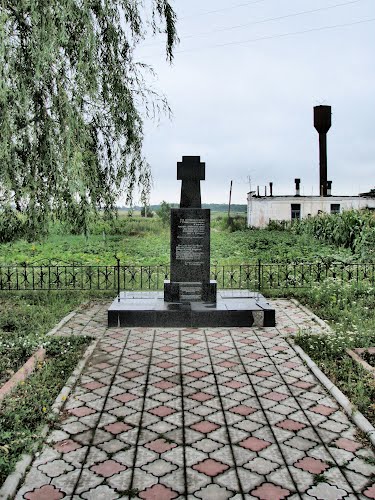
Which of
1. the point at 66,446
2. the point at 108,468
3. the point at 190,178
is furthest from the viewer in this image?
the point at 190,178

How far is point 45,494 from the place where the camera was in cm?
378

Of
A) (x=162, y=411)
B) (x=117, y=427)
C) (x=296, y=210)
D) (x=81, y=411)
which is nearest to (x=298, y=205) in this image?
(x=296, y=210)

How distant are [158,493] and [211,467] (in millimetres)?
572

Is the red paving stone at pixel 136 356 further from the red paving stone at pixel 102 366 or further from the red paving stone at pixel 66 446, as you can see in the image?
the red paving stone at pixel 66 446

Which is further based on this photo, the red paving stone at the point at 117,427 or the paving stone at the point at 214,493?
the red paving stone at the point at 117,427

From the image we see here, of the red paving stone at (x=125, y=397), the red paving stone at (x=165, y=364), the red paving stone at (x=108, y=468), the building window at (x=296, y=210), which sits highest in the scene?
the building window at (x=296, y=210)

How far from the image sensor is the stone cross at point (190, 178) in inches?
395

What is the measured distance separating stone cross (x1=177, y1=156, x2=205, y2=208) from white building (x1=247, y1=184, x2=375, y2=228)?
85.8 feet

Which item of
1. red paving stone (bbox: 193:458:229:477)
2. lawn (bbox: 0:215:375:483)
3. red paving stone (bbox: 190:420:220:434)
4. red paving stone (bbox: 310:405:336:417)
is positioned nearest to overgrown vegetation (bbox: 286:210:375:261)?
lawn (bbox: 0:215:375:483)

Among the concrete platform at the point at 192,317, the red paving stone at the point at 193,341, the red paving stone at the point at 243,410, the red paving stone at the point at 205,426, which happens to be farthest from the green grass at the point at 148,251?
the red paving stone at the point at 205,426

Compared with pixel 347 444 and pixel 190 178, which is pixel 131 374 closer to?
pixel 347 444

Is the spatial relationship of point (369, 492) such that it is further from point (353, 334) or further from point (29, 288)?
point (29, 288)

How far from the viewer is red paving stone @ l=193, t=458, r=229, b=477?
4074mm

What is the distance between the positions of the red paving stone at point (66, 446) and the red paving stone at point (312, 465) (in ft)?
6.45
